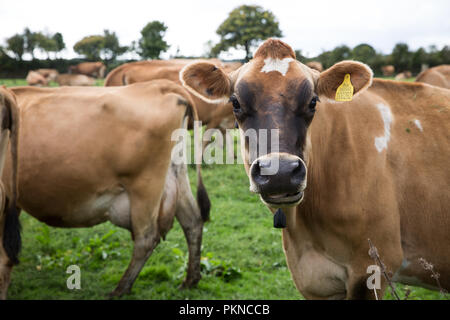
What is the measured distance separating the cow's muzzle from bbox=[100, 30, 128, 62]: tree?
37.7ft

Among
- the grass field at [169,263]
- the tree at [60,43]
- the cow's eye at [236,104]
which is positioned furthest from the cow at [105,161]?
the tree at [60,43]

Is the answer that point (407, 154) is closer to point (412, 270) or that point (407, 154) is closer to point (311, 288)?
point (412, 270)

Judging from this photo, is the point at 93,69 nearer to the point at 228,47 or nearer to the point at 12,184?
the point at 228,47

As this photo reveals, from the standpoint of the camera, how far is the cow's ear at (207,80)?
2654 millimetres

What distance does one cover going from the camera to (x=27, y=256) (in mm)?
4891

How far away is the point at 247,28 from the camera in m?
7.50

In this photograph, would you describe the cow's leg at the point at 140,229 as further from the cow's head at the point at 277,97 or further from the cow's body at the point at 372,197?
the cow's body at the point at 372,197

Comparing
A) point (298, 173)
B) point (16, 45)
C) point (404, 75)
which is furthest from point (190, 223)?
point (404, 75)

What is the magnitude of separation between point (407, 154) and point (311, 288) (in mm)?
1161

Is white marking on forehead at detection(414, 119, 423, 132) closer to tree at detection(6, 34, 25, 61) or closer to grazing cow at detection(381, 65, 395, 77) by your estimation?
grazing cow at detection(381, 65, 395, 77)

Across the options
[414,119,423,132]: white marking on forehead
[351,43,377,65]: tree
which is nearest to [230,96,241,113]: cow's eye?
[414,119,423,132]: white marking on forehead

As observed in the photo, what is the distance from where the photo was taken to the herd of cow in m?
2.33
